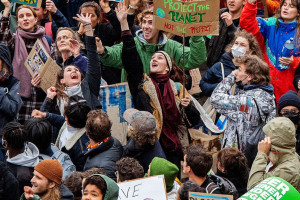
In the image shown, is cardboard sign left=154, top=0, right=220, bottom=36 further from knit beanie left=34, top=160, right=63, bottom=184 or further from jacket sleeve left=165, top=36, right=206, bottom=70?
knit beanie left=34, top=160, right=63, bottom=184

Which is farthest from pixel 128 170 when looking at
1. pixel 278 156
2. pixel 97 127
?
pixel 278 156

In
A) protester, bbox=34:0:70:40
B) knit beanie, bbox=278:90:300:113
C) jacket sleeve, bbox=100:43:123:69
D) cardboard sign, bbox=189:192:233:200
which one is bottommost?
cardboard sign, bbox=189:192:233:200

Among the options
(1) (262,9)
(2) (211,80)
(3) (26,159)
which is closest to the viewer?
(3) (26,159)

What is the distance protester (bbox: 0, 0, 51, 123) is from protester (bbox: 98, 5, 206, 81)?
97cm

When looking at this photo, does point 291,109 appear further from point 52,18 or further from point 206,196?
point 52,18

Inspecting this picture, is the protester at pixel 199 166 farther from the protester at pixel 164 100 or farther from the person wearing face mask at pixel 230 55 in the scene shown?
the person wearing face mask at pixel 230 55

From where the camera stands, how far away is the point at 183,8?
8320 millimetres

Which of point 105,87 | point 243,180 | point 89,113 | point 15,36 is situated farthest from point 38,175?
point 15,36

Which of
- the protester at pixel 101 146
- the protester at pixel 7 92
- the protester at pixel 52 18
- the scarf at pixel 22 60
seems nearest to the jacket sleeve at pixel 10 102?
the protester at pixel 7 92

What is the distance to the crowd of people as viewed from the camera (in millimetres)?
6551

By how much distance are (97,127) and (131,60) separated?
1506 millimetres

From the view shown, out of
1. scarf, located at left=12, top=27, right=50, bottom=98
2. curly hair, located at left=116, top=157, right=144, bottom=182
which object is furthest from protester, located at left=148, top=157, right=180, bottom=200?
scarf, located at left=12, top=27, right=50, bottom=98

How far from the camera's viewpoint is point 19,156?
6.99 m

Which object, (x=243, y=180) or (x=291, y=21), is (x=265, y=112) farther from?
(x=291, y=21)
